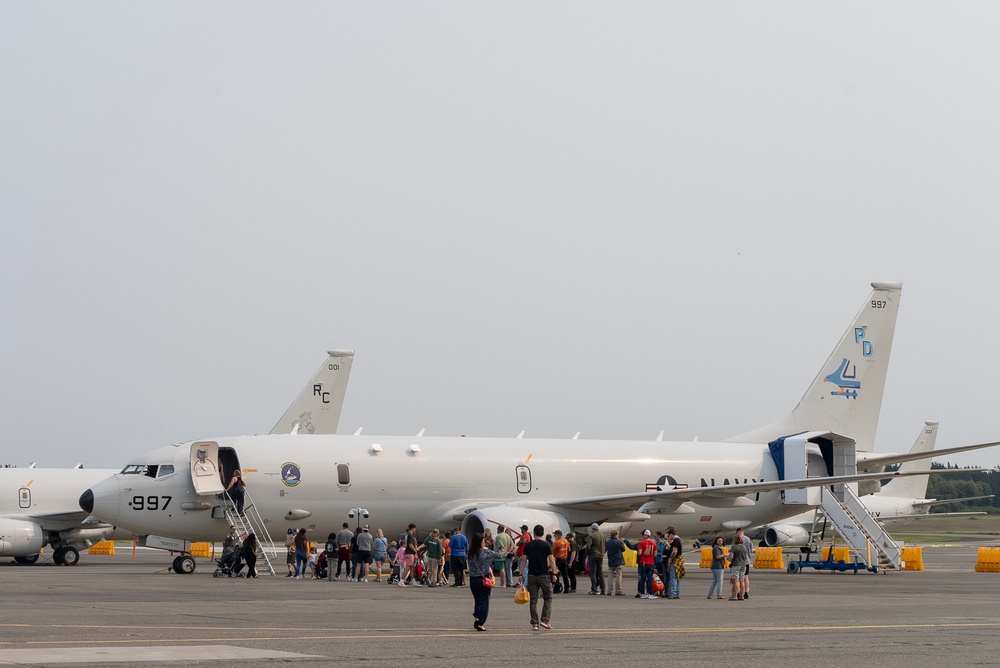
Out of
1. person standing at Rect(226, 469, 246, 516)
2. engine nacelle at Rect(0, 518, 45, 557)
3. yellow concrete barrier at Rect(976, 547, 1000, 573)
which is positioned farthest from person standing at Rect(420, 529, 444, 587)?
yellow concrete barrier at Rect(976, 547, 1000, 573)

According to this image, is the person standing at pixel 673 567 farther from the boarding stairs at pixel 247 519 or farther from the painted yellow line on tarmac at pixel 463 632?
the boarding stairs at pixel 247 519

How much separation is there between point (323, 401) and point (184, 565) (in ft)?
61.2

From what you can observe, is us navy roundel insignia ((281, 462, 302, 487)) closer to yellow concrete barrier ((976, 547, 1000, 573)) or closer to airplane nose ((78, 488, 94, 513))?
airplane nose ((78, 488, 94, 513))

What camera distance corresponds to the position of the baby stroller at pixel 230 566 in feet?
106

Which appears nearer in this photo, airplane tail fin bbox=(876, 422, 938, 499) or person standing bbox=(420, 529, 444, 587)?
person standing bbox=(420, 529, 444, 587)

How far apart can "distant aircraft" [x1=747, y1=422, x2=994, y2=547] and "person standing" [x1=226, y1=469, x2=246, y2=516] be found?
22.5m

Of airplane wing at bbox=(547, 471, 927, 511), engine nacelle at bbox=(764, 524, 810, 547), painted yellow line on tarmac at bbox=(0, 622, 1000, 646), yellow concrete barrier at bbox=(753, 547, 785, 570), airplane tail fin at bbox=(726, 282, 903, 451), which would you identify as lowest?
painted yellow line on tarmac at bbox=(0, 622, 1000, 646)

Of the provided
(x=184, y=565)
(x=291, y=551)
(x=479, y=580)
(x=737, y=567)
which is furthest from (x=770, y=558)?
(x=479, y=580)

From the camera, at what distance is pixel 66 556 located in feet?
144

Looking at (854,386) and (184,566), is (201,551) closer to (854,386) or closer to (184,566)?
(184,566)

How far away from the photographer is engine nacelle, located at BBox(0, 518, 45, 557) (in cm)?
4159

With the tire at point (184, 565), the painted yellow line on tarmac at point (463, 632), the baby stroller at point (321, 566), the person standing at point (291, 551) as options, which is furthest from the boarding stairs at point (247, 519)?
the painted yellow line on tarmac at point (463, 632)

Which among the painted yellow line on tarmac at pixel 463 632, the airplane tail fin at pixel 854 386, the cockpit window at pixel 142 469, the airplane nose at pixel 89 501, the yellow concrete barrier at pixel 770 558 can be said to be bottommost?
the painted yellow line on tarmac at pixel 463 632

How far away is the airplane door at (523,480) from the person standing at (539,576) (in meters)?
17.4
